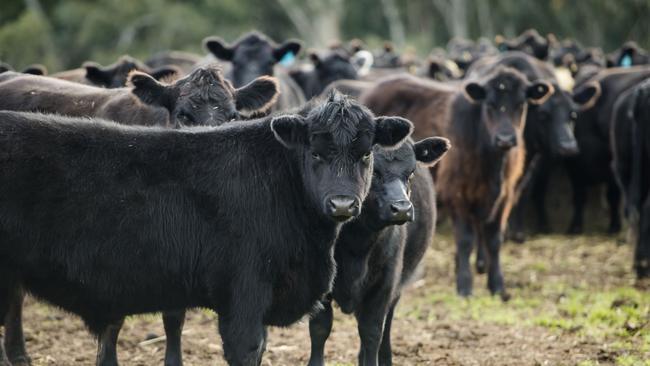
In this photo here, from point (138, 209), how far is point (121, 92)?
2739 mm

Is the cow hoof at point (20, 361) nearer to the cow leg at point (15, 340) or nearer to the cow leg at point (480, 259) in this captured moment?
the cow leg at point (15, 340)

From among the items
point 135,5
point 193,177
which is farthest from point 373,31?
point 193,177

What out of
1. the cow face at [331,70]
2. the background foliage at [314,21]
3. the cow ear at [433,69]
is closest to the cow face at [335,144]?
the cow face at [331,70]

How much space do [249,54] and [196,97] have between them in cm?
394

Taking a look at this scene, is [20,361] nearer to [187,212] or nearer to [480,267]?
[187,212]

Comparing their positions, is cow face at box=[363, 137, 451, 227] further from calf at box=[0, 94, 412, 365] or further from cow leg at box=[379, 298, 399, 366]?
cow leg at box=[379, 298, 399, 366]

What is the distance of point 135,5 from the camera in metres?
36.0

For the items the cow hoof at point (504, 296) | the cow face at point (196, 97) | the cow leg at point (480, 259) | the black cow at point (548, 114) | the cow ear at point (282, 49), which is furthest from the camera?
the black cow at point (548, 114)

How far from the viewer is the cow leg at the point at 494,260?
10.3 meters

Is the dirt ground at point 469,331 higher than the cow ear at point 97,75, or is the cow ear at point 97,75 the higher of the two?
the cow ear at point 97,75

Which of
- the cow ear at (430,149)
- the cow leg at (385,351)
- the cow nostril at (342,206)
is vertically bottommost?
the cow leg at (385,351)

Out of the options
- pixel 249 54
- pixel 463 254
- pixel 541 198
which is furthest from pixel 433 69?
pixel 463 254

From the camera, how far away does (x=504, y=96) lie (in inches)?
401

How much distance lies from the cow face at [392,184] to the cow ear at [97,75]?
4.32m
